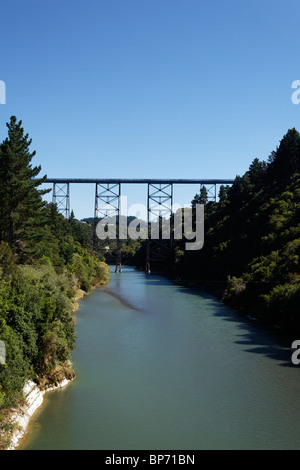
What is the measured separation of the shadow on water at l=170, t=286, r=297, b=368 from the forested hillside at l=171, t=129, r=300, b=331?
2.56ft

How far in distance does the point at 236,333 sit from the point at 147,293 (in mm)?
19427

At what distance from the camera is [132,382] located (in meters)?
15.6

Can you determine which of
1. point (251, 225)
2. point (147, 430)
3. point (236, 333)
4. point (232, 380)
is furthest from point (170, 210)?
point (147, 430)

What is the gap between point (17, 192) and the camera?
23.6 m

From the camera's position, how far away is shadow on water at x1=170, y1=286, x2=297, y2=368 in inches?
766

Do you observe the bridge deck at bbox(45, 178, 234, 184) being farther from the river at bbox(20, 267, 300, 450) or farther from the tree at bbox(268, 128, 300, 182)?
the river at bbox(20, 267, 300, 450)

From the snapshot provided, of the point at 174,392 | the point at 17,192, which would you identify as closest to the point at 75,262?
the point at 17,192

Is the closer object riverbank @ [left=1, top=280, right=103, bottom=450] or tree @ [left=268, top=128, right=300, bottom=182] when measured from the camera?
riverbank @ [left=1, top=280, right=103, bottom=450]

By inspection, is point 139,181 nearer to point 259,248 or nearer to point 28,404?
point 259,248

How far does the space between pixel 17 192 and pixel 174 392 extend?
1468 cm

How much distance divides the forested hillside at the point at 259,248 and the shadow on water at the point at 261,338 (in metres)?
0.78

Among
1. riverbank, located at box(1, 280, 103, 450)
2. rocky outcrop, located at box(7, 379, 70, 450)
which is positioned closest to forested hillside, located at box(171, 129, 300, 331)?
riverbank, located at box(1, 280, 103, 450)

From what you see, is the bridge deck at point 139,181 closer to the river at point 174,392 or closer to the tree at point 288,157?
the tree at point 288,157

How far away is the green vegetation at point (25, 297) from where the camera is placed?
40.1 ft
